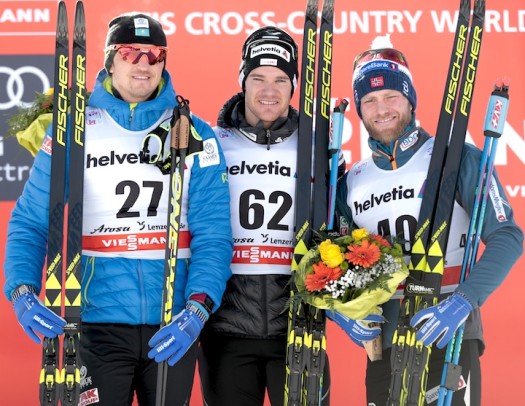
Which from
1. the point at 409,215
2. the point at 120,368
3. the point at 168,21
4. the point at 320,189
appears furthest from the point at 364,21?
the point at 120,368

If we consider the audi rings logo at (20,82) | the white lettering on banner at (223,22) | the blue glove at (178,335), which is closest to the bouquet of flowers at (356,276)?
the blue glove at (178,335)

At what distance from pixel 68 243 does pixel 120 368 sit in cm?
43

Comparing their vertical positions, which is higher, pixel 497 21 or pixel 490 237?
pixel 497 21

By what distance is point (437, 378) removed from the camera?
296 cm

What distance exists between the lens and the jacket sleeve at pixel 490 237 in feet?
9.30

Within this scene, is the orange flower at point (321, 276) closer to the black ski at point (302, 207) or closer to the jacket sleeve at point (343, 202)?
the black ski at point (302, 207)

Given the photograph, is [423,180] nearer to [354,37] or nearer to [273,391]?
[273,391]

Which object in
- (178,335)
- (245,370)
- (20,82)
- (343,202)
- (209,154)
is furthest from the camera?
(20,82)

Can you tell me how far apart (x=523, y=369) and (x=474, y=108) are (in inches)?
54.1

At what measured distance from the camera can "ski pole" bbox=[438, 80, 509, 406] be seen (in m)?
2.86

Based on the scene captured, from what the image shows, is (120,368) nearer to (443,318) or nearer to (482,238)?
(443,318)

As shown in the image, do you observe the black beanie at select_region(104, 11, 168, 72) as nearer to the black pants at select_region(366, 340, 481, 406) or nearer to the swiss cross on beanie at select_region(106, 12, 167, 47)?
the swiss cross on beanie at select_region(106, 12, 167, 47)

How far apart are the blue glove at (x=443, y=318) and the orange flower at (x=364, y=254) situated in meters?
0.24

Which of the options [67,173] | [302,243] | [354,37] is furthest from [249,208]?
[354,37]
